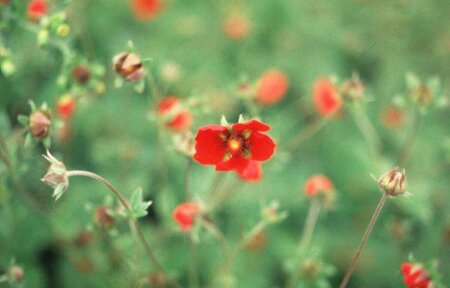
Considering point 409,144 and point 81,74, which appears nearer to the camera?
point 81,74

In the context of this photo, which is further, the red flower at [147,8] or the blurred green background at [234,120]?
the red flower at [147,8]

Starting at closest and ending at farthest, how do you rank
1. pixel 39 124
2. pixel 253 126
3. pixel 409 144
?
1. pixel 253 126
2. pixel 39 124
3. pixel 409 144

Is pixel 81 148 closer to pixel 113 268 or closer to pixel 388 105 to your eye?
pixel 113 268

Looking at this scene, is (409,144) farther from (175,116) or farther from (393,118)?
(175,116)

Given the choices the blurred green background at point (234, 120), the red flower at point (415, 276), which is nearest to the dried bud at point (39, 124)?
the blurred green background at point (234, 120)

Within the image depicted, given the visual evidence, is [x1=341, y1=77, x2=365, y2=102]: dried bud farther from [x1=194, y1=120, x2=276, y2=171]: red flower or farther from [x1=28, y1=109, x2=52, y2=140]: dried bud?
[x1=28, y1=109, x2=52, y2=140]: dried bud

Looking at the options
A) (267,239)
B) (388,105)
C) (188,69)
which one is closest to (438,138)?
(388,105)

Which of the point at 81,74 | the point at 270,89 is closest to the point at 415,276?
the point at 81,74

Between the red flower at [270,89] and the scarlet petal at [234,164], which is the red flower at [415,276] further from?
the red flower at [270,89]
